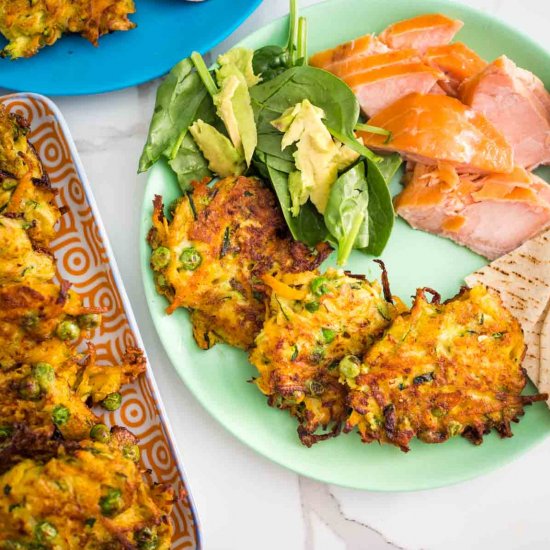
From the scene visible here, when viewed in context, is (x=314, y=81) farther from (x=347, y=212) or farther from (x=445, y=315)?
(x=445, y=315)

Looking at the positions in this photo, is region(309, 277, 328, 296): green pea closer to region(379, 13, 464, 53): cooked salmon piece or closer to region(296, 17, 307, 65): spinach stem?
region(296, 17, 307, 65): spinach stem

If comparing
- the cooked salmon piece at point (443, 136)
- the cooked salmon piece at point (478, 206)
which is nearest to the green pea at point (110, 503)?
the cooked salmon piece at point (478, 206)

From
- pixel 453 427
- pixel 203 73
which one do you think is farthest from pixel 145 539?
pixel 203 73

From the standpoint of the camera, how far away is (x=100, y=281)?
3.18m

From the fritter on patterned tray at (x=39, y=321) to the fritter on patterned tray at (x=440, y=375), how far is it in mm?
1136

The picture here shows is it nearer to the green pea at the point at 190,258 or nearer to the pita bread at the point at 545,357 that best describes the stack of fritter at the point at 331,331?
the green pea at the point at 190,258

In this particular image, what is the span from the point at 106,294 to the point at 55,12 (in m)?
1.26

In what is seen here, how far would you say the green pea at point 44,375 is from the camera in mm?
2734

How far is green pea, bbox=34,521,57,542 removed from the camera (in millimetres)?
2451

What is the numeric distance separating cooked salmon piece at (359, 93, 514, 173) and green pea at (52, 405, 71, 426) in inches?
68.5

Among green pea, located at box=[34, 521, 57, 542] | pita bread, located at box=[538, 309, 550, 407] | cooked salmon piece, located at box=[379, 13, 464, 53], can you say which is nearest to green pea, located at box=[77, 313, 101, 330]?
green pea, located at box=[34, 521, 57, 542]

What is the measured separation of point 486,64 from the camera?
3.32m

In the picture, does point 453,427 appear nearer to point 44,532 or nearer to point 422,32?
point 44,532

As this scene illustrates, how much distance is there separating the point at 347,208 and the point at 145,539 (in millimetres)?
1535
